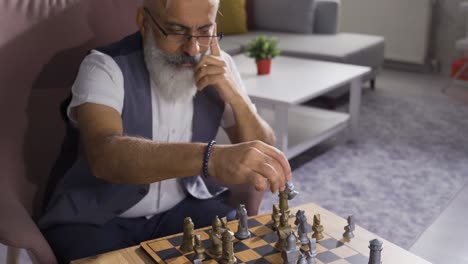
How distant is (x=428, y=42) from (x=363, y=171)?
237 cm

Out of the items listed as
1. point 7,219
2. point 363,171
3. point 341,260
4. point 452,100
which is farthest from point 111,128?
point 452,100

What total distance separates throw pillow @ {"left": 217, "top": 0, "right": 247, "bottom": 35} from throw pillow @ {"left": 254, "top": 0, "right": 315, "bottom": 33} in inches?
7.3

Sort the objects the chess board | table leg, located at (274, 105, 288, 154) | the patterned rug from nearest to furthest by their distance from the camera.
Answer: the chess board, the patterned rug, table leg, located at (274, 105, 288, 154)

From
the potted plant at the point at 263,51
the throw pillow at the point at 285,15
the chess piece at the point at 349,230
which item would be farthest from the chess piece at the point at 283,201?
the throw pillow at the point at 285,15

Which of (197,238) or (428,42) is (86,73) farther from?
(428,42)

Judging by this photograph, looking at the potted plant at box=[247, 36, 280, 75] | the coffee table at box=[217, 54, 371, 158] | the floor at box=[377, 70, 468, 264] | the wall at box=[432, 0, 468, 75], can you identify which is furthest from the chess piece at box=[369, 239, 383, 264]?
the wall at box=[432, 0, 468, 75]

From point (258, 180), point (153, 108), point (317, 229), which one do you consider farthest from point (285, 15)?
point (258, 180)

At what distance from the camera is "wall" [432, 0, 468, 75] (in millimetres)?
5008

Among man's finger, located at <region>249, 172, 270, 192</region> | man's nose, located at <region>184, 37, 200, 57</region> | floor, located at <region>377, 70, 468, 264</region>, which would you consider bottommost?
floor, located at <region>377, 70, 468, 264</region>

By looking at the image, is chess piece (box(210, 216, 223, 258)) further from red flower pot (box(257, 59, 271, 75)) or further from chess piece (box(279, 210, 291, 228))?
red flower pot (box(257, 59, 271, 75))

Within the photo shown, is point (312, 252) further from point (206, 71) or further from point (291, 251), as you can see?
point (206, 71)

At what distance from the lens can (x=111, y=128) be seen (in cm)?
145

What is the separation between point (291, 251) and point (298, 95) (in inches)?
68.7

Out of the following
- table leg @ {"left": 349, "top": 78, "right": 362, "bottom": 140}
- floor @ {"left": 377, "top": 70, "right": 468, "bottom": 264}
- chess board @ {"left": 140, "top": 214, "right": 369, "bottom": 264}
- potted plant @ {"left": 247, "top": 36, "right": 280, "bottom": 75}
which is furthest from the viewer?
table leg @ {"left": 349, "top": 78, "right": 362, "bottom": 140}
